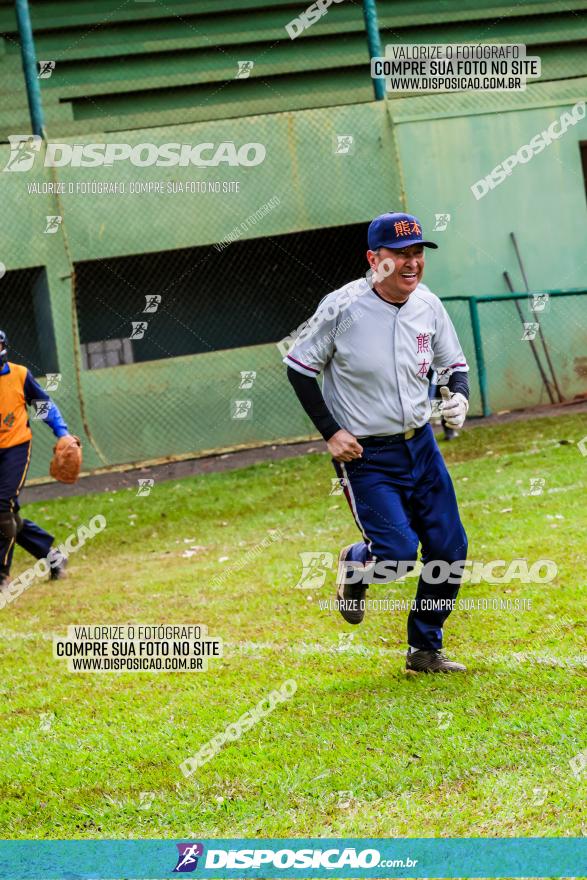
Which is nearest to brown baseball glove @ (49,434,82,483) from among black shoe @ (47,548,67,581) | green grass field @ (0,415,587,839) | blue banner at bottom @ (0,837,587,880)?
black shoe @ (47,548,67,581)

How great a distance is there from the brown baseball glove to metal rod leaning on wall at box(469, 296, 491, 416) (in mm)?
8344

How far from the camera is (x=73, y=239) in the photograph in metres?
18.2

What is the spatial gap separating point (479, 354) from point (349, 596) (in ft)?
39.1

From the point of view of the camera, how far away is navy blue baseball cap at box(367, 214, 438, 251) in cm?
639

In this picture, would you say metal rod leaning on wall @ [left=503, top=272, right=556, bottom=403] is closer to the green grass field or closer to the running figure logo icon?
the green grass field

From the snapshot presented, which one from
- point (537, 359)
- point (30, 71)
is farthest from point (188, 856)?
point (537, 359)

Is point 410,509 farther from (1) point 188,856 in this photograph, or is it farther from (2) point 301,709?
(1) point 188,856

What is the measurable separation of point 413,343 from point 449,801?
8.40 ft

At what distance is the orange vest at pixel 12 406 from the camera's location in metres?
11.1

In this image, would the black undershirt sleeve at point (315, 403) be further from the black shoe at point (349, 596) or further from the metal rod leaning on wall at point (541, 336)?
the metal rod leaning on wall at point (541, 336)

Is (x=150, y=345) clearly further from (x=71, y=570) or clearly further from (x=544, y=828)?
(x=544, y=828)

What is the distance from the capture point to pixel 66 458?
11.5 m

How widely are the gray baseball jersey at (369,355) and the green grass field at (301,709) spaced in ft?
4.77

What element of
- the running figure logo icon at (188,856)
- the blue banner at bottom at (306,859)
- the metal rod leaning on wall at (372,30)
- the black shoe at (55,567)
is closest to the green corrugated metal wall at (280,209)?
the metal rod leaning on wall at (372,30)
